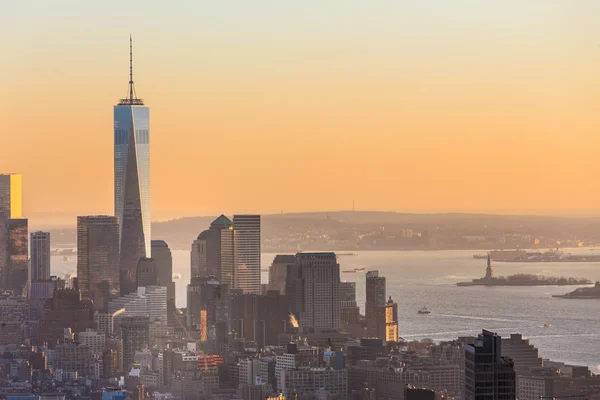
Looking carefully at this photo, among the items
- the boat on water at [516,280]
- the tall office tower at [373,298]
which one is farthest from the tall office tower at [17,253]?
the boat on water at [516,280]

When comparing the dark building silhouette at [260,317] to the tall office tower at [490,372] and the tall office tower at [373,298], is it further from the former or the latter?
the tall office tower at [490,372]

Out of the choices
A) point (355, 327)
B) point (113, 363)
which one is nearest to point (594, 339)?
point (355, 327)

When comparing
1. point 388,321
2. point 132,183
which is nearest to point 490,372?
point 388,321

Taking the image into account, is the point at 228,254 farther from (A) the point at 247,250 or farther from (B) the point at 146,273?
(B) the point at 146,273

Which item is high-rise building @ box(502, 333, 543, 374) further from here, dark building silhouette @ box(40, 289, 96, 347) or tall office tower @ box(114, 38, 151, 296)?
tall office tower @ box(114, 38, 151, 296)

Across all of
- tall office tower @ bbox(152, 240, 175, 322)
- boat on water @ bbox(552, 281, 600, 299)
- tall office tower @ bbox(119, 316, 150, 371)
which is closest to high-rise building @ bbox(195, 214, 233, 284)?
tall office tower @ bbox(152, 240, 175, 322)
